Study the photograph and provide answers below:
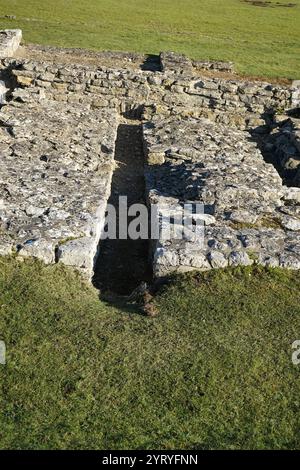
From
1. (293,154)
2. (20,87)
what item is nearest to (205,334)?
(293,154)

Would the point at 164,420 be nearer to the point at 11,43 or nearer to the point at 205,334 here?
the point at 205,334

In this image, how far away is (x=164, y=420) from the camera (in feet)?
22.1

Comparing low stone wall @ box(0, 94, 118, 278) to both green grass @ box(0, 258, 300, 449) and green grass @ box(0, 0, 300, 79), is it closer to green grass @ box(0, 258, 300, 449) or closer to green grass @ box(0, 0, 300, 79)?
green grass @ box(0, 258, 300, 449)

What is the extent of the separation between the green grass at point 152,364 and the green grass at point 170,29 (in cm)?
2154

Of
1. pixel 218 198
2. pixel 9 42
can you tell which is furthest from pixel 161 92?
pixel 218 198

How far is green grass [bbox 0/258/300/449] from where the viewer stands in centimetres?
656

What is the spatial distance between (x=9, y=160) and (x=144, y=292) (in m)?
6.43

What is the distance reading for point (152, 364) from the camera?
299 inches

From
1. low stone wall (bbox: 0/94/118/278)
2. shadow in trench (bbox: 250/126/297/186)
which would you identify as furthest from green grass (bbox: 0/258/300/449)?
shadow in trench (bbox: 250/126/297/186)

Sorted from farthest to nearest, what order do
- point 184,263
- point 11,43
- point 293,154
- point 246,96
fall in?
point 11,43
point 246,96
point 293,154
point 184,263

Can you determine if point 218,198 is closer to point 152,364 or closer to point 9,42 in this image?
point 152,364

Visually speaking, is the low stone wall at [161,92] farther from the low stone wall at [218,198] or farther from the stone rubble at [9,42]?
the low stone wall at [218,198]

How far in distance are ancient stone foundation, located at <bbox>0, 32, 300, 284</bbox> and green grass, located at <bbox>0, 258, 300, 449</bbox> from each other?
894 mm

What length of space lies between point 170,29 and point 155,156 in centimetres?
2639
